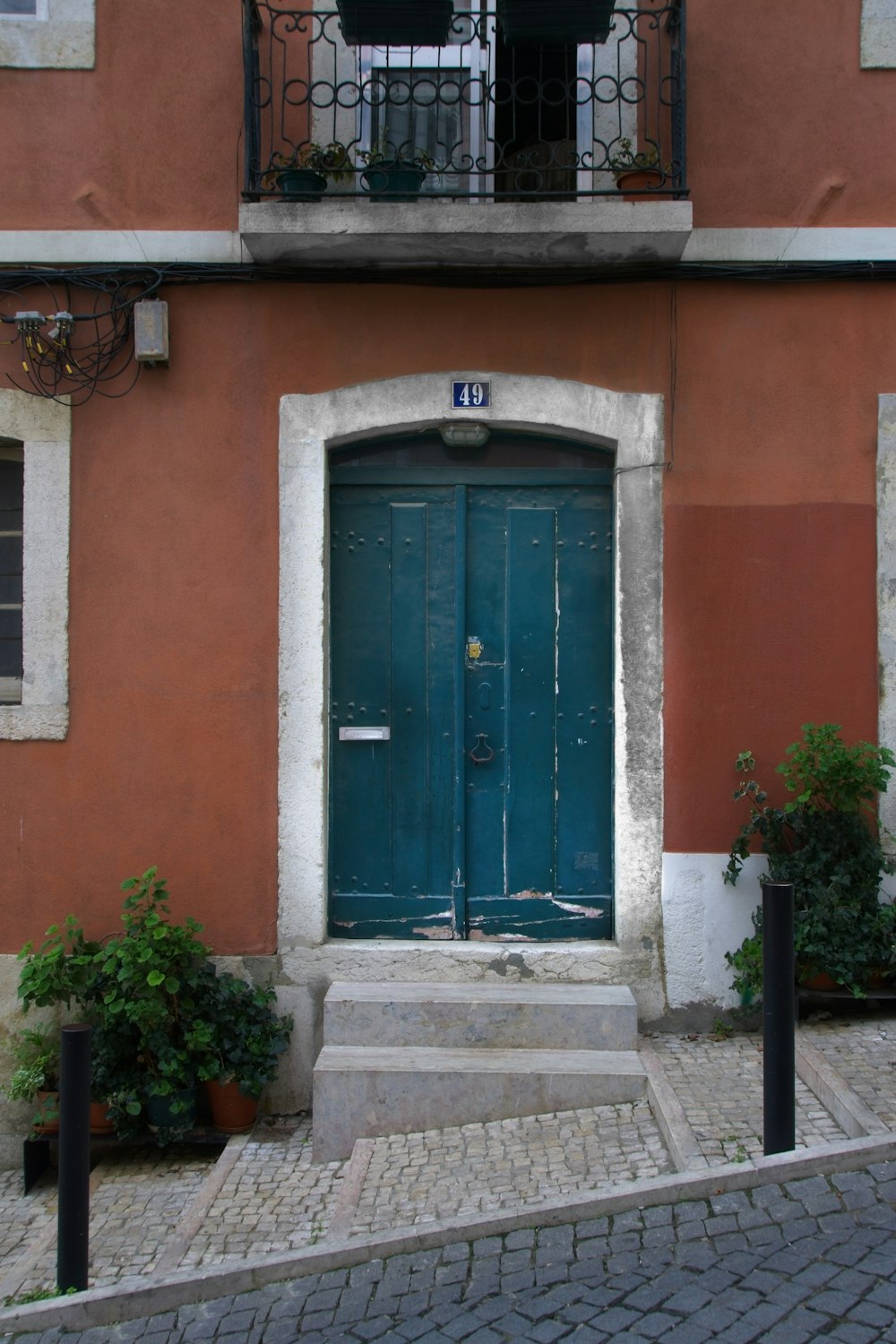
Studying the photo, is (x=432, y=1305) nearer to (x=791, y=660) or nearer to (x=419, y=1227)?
(x=419, y=1227)

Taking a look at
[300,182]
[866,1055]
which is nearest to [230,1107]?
[866,1055]

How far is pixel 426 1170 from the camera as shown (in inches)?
165

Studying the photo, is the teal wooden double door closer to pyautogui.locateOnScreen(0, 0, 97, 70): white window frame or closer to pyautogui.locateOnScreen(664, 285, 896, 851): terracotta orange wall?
pyautogui.locateOnScreen(664, 285, 896, 851): terracotta orange wall

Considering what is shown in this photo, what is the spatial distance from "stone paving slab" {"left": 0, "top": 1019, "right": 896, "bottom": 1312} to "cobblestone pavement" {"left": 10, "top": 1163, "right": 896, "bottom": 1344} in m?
0.15

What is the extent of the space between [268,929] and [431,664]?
58.1 inches

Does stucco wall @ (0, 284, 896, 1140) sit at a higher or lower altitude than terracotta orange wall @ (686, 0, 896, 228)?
lower

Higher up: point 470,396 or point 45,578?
point 470,396

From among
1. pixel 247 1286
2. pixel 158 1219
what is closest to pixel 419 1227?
pixel 247 1286

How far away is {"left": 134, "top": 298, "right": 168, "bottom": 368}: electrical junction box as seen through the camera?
16.6 ft

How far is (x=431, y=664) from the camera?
5.33 m

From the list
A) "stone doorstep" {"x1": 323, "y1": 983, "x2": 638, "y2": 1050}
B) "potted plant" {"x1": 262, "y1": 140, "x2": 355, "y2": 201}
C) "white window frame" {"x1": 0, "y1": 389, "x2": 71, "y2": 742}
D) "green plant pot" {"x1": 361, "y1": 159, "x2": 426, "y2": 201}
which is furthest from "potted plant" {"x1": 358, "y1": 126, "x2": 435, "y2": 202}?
"stone doorstep" {"x1": 323, "y1": 983, "x2": 638, "y2": 1050}

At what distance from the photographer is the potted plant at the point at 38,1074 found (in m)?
4.93

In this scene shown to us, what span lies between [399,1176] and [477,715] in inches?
81.9

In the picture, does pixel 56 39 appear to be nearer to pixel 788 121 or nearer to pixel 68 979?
pixel 788 121
